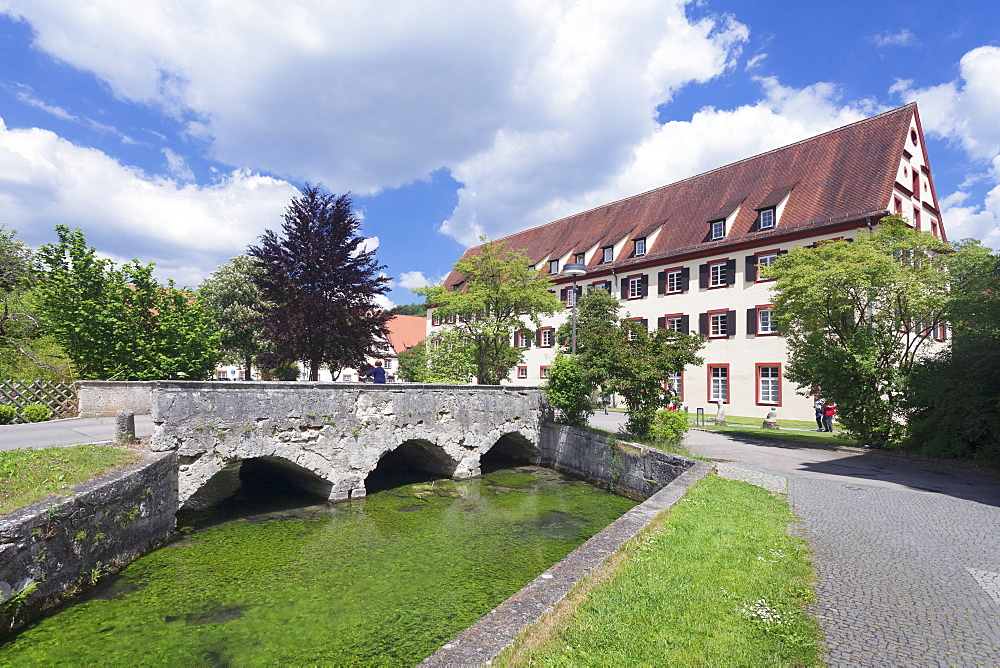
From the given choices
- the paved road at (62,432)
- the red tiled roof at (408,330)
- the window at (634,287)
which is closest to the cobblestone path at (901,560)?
the paved road at (62,432)

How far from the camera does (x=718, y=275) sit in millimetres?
26922

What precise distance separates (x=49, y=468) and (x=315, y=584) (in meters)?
3.94

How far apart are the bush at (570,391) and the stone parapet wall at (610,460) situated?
0.60 metres

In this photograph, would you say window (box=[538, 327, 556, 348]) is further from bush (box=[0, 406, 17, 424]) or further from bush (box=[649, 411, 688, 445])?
bush (box=[0, 406, 17, 424])

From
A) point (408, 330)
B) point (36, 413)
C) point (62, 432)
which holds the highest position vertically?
point (408, 330)

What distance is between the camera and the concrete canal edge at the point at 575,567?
11.5ft

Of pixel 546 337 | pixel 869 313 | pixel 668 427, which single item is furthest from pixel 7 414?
pixel 546 337

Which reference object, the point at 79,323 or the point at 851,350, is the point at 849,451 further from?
the point at 79,323

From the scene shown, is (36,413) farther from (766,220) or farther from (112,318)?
(766,220)

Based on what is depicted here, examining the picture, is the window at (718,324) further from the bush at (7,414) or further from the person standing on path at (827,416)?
the bush at (7,414)

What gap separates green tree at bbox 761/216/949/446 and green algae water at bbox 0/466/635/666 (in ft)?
28.2

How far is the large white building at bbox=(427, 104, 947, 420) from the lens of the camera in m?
23.2

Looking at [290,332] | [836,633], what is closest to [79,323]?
[290,332]

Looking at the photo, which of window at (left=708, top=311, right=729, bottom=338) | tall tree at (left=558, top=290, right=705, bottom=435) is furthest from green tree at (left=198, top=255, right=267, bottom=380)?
window at (left=708, top=311, right=729, bottom=338)
